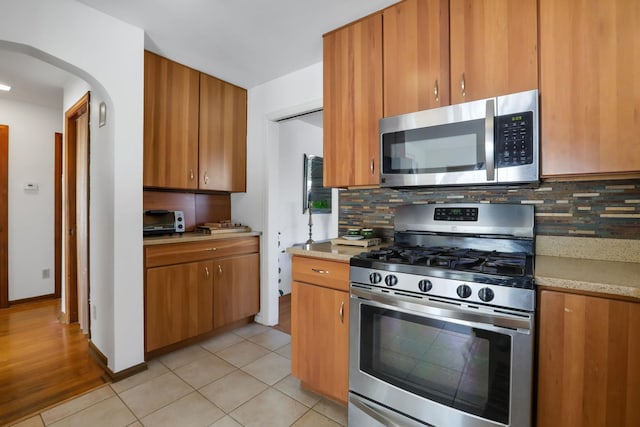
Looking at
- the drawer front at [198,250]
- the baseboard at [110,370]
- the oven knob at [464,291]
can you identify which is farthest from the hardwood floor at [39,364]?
the oven knob at [464,291]

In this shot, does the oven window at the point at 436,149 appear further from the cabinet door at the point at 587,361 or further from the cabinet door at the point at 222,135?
the cabinet door at the point at 222,135

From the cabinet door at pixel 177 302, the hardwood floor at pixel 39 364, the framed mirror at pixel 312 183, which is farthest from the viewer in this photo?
the framed mirror at pixel 312 183

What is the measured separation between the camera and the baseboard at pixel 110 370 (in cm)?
211

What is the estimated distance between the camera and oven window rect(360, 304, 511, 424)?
4.03 ft

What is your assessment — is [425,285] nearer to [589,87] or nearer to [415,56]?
[589,87]

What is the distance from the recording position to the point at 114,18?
82.0 inches

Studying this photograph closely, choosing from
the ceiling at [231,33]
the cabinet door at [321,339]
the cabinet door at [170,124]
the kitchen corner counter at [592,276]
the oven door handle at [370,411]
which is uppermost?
the ceiling at [231,33]

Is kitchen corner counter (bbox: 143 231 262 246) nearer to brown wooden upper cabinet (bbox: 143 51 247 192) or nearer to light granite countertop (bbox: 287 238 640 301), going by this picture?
brown wooden upper cabinet (bbox: 143 51 247 192)

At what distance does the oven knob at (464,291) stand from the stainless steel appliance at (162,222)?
2451mm

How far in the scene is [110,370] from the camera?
2146 millimetres

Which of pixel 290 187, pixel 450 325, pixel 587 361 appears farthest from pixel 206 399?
pixel 290 187

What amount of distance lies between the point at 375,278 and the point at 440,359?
45cm

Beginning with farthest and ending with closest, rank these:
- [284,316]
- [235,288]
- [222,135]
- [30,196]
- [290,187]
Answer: [290,187] → [30,196] → [284,316] → [222,135] → [235,288]

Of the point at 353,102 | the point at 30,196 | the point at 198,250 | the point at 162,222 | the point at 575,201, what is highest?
the point at 353,102
